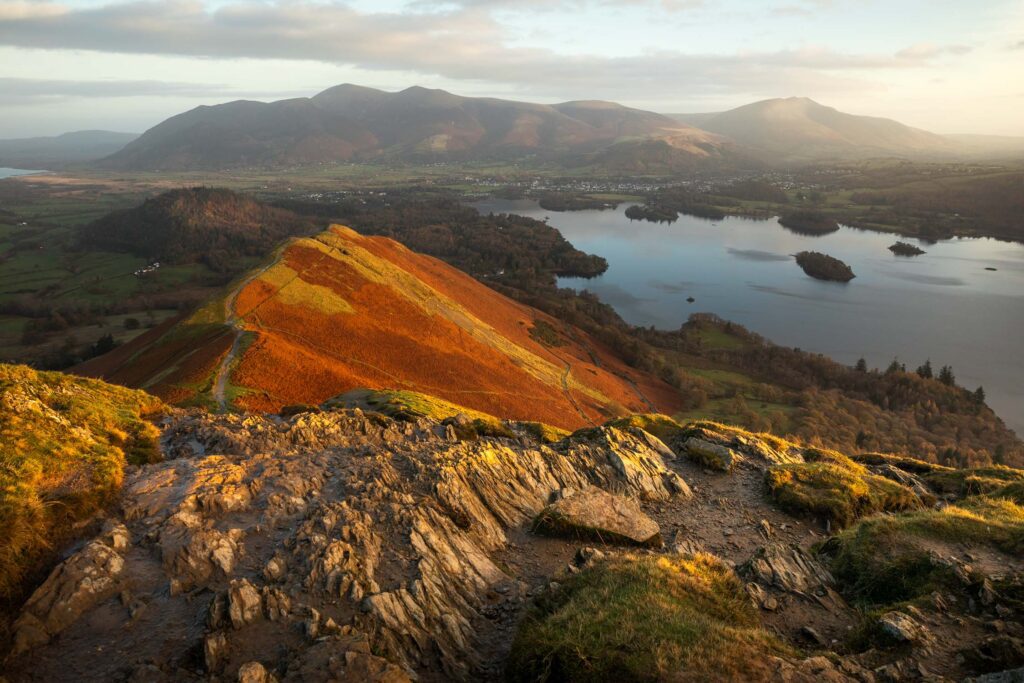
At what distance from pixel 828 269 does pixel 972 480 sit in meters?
177

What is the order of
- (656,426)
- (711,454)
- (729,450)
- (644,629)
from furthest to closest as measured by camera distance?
(656,426) → (729,450) → (711,454) → (644,629)

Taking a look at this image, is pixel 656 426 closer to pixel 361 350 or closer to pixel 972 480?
pixel 972 480

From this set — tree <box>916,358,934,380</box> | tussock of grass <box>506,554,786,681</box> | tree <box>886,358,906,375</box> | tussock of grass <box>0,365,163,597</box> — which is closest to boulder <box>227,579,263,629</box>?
tussock of grass <box>0,365,163,597</box>

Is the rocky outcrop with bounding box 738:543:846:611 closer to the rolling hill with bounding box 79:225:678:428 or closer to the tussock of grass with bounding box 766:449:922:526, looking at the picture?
the tussock of grass with bounding box 766:449:922:526

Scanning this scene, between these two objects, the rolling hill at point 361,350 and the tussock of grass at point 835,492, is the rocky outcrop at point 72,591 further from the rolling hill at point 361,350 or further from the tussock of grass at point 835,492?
the rolling hill at point 361,350

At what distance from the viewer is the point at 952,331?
448 feet

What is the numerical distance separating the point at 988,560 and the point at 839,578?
588 centimetres

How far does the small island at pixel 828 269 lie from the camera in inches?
7156

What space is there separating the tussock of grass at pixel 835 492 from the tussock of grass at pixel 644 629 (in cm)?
1118

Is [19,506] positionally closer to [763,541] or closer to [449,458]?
[449,458]

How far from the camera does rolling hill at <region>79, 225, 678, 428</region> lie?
53844 mm

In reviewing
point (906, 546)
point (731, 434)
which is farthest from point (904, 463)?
point (906, 546)

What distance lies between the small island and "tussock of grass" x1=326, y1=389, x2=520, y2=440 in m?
179

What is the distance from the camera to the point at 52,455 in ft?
61.6
